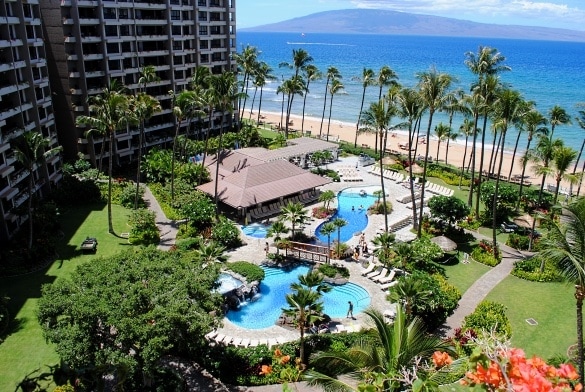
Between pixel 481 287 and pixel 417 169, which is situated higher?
pixel 417 169

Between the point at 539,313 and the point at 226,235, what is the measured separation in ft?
82.3

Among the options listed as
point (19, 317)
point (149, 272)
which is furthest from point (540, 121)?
point (19, 317)

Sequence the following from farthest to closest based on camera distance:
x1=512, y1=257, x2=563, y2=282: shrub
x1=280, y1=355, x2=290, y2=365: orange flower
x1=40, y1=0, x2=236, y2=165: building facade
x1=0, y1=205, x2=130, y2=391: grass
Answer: x1=40, y1=0, x2=236, y2=165: building facade < x1=512, y1=257, x2=563, y2=282: shrub < x1=280, y1=355, x2=290, y2=365: orange flower < x1=0, y1=205, x2=130, y2=391: grass

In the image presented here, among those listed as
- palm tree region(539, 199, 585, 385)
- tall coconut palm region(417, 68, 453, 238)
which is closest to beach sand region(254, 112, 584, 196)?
tall coconut palm region(417, 68, 453, 238)

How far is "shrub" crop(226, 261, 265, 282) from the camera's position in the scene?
119ft

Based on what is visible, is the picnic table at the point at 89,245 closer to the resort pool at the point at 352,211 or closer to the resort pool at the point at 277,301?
the resort pool at the point at 277,301

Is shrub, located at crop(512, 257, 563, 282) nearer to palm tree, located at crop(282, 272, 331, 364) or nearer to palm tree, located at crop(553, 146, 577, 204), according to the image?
palm tree, located at crop(553, 146, 577, 204)

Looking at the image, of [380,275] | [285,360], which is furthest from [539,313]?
[285,360]

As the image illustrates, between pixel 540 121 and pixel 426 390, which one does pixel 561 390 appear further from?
pixel 540 121

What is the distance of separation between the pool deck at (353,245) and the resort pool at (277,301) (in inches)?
25.9

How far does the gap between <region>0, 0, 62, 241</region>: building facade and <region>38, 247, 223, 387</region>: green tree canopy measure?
22197mm

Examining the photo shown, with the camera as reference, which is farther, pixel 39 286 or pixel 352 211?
pixel 352 211

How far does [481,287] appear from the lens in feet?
120

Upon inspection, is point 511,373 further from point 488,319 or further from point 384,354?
point 488,319
